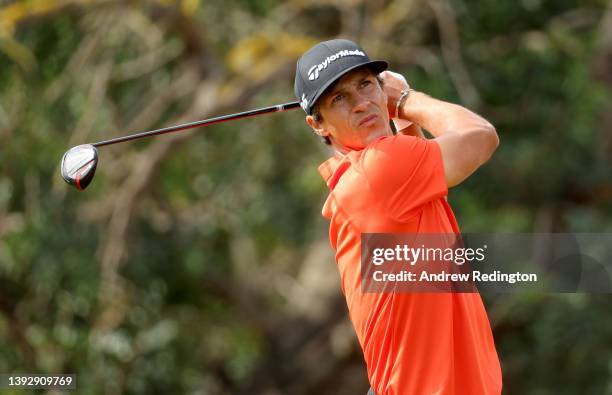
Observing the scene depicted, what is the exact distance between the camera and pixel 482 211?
8.35 metres

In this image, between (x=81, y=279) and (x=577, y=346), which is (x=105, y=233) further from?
(x=577, y=346)

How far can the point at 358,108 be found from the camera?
9.04 feet

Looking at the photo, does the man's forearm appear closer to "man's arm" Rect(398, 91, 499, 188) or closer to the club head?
"man's arm" Rect(398, 91, 499, 188)

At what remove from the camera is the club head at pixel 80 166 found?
3211mm

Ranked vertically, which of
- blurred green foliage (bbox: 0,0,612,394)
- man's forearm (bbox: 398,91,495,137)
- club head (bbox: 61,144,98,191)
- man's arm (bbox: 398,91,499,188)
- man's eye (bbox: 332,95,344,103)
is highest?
blurred green foliage (bbox: 0,0,612,394)

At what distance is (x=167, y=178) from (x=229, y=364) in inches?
74.9

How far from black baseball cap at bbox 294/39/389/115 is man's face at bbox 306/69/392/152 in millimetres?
29

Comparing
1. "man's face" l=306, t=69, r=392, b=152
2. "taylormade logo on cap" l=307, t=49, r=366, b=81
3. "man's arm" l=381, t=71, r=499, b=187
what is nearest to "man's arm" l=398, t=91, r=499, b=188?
"man's arm" l=381, t=71, r=499, b=187

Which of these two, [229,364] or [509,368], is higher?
[229,364]

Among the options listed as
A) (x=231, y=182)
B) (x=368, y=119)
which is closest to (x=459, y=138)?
(x=368, y=119)

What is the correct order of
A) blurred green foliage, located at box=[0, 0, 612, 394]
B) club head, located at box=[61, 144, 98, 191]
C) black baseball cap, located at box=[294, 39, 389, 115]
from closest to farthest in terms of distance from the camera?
black baseball cap, located at box=[294, 39, 389, 115] → club head, located at box=[61, 144, 98, 191] → blurred green foliage, located at box=[0, 0, 612, 394]

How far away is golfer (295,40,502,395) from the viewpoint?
2.64 metres

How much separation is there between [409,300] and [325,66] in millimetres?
590

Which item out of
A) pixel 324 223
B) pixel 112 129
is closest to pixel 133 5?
pixel 112 129
